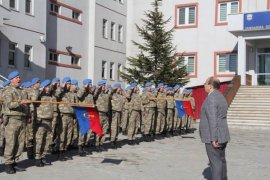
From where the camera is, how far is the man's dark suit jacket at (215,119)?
6543 mm

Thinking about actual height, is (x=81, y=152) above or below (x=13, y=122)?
below

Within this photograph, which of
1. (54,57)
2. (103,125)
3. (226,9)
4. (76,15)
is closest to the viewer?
(103,125)

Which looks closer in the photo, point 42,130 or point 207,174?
point 207,174

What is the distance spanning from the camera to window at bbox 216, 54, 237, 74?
30952mm

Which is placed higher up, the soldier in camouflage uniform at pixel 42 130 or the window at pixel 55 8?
the window at pixel 55 8

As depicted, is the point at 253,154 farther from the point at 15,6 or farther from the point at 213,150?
the point at 15,6

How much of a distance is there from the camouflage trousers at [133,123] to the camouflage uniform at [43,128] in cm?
403

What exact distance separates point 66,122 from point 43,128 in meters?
1.13

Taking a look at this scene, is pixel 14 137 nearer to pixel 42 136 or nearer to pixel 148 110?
pixel 42 136

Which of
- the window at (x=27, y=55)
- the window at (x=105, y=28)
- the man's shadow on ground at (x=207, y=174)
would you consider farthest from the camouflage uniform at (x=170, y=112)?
the window at (x=105, y=28)

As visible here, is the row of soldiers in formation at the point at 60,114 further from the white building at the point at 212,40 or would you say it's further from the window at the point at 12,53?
the white building at the point at 212,40

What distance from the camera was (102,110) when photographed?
466 inches

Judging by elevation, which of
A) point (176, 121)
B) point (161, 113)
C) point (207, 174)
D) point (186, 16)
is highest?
point (186, 16)

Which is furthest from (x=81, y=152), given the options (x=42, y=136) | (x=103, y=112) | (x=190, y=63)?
(x=190, y=63)
